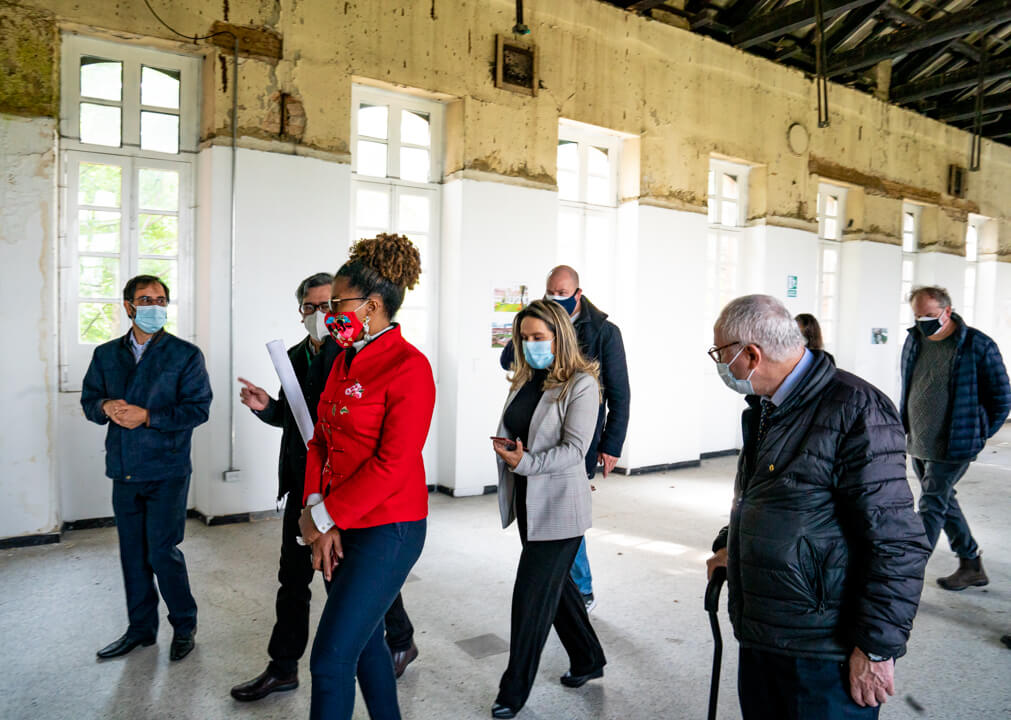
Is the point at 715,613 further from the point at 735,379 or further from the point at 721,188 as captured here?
the point at 721,188

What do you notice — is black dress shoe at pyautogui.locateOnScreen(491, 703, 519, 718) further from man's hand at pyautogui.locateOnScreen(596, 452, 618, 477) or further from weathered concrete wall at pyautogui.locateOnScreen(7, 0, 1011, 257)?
weathered concrete wall at pyautogui.locateOnScreen(7, 0, 1011, 257)

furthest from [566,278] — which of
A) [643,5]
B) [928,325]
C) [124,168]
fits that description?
[643,5]

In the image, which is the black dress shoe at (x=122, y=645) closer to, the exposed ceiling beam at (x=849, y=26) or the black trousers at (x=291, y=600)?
the black trousers at (x=291, y=600)

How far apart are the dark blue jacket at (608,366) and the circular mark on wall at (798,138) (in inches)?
241

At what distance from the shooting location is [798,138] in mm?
8883

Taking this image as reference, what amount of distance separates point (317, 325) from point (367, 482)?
111 cm

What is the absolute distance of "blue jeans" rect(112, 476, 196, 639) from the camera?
3.13 meters

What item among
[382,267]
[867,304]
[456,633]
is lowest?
[456,633]

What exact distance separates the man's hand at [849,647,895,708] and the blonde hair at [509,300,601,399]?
1.38 meters

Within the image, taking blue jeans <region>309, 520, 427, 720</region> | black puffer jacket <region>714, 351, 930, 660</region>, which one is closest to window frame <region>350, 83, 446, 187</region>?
blue jeans <region>309, 520, 427, 720</region>

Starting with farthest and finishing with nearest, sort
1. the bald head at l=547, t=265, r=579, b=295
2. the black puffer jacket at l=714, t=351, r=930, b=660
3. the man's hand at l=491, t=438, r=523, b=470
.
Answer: the bald head at l=547, t=265, r=579, b=295 → the man's hand at l=491, t=438, r=523, b=470 → the black puffer jacket at l=714, t=351, r=930, b=660

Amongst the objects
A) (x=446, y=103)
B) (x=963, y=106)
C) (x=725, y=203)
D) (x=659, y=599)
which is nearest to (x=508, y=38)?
(x=446, y=103)

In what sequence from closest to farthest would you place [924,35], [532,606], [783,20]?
[532,606]
[783,20]
[924,35]

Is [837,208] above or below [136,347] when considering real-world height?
above
